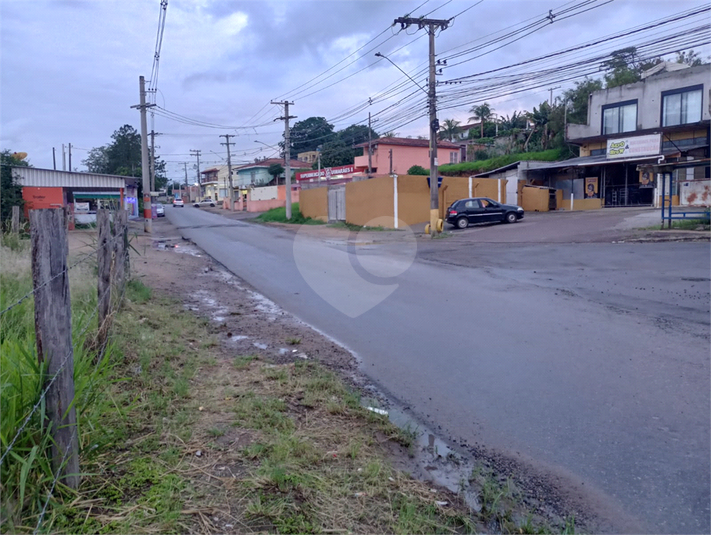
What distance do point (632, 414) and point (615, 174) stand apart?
3714 centimetres

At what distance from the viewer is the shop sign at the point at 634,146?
111 ft

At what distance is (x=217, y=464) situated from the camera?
388cm

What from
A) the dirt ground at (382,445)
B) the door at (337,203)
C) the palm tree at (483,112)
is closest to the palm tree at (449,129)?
the palm tree at (483,112)

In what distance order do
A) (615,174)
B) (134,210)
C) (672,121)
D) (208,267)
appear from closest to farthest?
1. (208,267)
2. (672,121)
3. (615,174)
4. (134,210)

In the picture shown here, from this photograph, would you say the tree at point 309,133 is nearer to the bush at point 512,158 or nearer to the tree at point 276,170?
the tree at point 276,170

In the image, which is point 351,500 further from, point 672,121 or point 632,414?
point 672,121

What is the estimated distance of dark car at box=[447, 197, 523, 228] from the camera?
2948 cm

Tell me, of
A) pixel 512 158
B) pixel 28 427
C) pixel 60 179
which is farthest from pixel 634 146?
pixel 28 427

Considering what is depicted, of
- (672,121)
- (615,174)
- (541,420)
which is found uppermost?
(672,121)

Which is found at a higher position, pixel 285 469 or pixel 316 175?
pixel 316 175

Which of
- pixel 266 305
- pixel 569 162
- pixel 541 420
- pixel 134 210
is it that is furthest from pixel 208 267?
pixel 134 210

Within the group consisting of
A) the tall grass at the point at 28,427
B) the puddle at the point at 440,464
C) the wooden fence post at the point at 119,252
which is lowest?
the puddle at the point at 440,464

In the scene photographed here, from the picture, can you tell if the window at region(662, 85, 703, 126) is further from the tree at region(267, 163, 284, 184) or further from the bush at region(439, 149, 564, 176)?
the tree at region(267, 163, 284, 184)

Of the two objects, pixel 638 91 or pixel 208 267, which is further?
pixel 638 91
